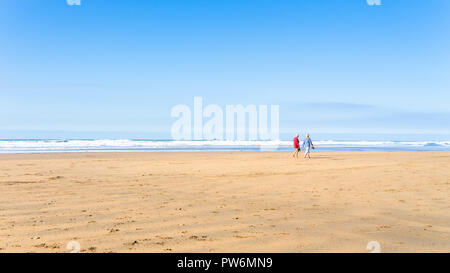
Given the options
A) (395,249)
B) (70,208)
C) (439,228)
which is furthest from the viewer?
(70,208)

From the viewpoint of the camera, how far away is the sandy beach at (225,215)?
5.38 metres

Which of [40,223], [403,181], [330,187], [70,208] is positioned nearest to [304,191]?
[330,187]

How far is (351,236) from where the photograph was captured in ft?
18.8

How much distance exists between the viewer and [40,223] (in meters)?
→ 6.62

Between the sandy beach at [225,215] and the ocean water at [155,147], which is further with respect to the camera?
the ocean water at [155,147]

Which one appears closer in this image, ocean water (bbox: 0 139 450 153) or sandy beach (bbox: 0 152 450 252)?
sandy beach (bbox: 0 152 450 252)

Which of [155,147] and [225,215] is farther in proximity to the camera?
[155,147]

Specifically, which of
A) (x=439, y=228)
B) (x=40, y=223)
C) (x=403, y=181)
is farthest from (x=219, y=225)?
(x=403, y=181)

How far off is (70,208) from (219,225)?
3552 mm

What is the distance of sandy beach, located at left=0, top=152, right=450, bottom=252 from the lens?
17.7 ft

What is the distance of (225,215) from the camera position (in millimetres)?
7297
